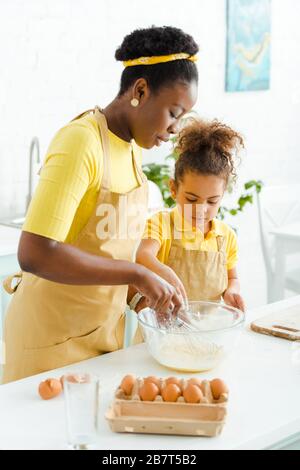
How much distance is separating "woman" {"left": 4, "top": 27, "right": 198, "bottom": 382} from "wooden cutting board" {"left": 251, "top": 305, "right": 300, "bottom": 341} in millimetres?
360

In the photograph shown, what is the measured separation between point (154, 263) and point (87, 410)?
728mm

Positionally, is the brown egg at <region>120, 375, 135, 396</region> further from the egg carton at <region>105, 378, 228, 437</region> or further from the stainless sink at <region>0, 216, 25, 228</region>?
the stainless sink at <region>0, 216, 25, 228</region>

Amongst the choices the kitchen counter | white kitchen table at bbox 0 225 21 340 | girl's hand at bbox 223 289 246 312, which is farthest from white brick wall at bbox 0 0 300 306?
girl's hand at bbox 223 289 246 312

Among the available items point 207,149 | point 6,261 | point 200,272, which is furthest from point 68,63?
point 200,272

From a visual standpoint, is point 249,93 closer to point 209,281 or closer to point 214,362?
point 209,281

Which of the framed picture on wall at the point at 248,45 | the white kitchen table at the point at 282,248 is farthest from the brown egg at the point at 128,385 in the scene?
the framed picture on wall at the point at 248,45

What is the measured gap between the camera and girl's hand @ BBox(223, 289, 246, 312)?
6.53 ft

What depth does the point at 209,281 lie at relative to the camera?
83.2 inches

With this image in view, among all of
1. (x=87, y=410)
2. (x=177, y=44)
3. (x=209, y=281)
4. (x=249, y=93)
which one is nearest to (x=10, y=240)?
(x=209, y=281)

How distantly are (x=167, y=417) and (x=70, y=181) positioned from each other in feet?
1.69

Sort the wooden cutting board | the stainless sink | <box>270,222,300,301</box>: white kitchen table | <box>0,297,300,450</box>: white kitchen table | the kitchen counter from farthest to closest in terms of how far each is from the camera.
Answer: <box>270,222,300,301</box>: white kitchen table < the stainless sink < the kitchen counter < the wooden cutting board < <box>0,297,300,450</box>: white kitchen table

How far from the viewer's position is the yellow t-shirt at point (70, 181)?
4.86 feet

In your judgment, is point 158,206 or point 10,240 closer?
point 10,240

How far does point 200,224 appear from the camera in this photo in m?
2.08
